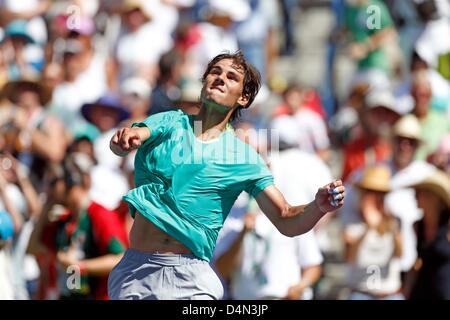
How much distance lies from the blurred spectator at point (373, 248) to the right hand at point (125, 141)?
315 cm

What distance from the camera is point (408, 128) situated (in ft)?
31.8

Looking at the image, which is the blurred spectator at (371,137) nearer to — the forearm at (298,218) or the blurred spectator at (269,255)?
the blurred spectator at (269,255)

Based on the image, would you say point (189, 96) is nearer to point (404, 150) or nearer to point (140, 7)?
point (404, 150)

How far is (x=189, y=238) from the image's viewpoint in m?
5.90

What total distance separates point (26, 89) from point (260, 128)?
1866 millimetres

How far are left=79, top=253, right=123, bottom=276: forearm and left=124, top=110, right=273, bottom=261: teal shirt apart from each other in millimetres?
1968

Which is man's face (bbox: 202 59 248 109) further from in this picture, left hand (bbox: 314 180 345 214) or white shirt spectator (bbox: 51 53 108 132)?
white shirt spectator (bbox: 51 53 108 132)

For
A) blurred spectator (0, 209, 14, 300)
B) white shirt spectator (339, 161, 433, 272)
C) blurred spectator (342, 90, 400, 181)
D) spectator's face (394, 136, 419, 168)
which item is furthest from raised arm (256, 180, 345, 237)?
blurred spectator (342, 90, 400, 181)

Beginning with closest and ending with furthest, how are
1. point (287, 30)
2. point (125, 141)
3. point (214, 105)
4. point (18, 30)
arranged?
point (125, 141), point (214, 105), point (18, 30), point (287, 30)

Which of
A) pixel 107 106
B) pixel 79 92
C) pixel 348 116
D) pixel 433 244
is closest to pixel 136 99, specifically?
pixel 107 106

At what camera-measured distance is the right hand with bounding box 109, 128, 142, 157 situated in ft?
18.2

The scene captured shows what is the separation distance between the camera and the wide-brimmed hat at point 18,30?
11.0 metres

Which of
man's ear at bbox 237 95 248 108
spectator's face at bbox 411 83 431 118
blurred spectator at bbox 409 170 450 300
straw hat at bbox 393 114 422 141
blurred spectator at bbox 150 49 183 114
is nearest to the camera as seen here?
man's ear at bbox 237 95 248 108
